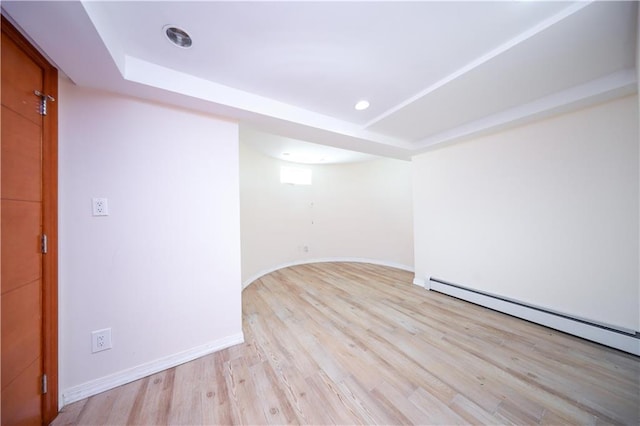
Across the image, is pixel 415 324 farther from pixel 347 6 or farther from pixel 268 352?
pixel 347 6

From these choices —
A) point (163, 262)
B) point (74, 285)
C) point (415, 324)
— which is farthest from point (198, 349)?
point (415, 324)

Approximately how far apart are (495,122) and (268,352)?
3.22 meters

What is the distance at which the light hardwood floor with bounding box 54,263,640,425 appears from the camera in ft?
3.80

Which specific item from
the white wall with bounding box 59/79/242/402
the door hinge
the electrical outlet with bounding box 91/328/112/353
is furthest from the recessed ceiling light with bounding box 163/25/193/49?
the electrical outlet with bounding box 91/328/112/353

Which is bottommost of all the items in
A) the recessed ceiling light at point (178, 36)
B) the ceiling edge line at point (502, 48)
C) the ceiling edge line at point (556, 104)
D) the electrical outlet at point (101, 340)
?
the electrical outlet at point (101, 340)

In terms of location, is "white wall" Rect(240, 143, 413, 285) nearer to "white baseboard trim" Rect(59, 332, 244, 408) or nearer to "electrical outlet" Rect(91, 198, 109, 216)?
"white baseboard trim" Rect(59, 332, 244, 408)

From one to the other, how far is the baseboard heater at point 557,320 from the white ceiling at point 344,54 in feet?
6.40

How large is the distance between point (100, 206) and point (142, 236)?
1.03ft

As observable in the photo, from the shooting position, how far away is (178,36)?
120 centimetres

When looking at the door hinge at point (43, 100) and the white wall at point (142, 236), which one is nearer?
the door hinge at point (43, 100)

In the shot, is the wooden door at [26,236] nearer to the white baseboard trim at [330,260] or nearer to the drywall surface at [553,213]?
the white baseboard trim at [330,260]

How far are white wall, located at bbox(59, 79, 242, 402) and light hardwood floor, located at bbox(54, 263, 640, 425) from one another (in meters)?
0.21

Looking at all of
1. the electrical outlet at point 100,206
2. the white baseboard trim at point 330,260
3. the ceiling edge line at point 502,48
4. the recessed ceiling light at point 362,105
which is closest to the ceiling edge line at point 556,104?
the ceiling edge line at point 502,48

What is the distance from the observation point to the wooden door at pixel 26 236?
3.05 feet
